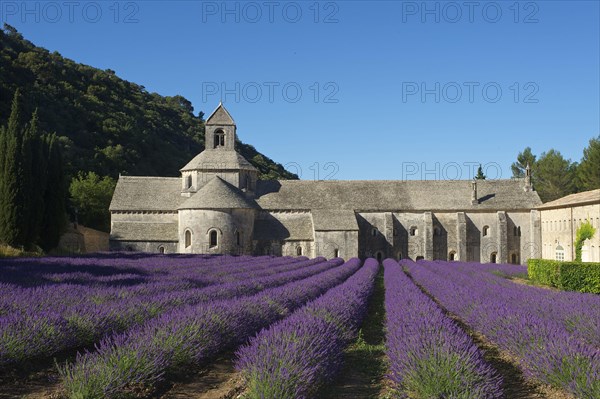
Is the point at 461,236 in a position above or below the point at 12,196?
below

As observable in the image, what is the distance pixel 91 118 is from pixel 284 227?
40.2 metres

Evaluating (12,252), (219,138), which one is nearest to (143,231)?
(219,138)

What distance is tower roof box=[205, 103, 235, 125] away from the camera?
148 ft

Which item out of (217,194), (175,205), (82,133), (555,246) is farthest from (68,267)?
(82,133)

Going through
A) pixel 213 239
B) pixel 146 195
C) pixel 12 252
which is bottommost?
pixel 12 252

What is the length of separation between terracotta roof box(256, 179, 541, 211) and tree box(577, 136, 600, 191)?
18129 mm

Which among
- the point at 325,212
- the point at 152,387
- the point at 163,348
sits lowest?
the point at 152,387

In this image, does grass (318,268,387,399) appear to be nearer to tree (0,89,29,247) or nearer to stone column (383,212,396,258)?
tree (0,89,29,247)

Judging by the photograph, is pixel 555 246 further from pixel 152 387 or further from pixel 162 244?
pixel 152 387

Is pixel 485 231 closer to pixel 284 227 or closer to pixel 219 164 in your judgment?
pixel 284 227

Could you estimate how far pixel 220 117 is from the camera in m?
45.7

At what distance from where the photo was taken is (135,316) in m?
9.05

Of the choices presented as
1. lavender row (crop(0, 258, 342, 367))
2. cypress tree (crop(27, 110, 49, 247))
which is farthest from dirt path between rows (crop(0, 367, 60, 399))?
cypress tree (crop(27, 110, 49, 247))

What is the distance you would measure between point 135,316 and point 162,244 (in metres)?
31.9
